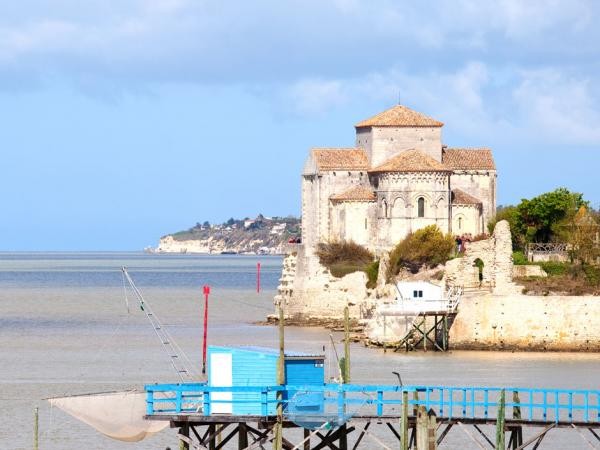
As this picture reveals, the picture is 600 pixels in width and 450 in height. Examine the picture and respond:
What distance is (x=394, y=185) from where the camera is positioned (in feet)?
276

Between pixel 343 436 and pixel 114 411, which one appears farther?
pixel 114 411

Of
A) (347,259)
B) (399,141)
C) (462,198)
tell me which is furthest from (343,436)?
(462,198)

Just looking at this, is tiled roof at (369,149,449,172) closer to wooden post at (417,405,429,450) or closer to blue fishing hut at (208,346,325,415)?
blue fishing hut at (208,346,325,415)

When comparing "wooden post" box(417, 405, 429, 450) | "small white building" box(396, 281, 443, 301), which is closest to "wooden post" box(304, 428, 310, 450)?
"wooden post" box(417, 405, 429, 450)

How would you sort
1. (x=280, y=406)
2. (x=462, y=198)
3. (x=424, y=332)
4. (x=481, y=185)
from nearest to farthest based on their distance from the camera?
(x=280, y=406), (x=424, y=332), (x=462, y=198), (x=481, y=185)

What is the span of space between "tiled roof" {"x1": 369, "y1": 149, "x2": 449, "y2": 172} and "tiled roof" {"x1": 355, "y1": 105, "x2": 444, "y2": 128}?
5.50 ft

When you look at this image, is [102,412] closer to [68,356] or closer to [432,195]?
[68,356]

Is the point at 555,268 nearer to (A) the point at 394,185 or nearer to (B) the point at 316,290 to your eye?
(B) the point at 316,290

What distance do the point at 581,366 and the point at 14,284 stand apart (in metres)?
96.5

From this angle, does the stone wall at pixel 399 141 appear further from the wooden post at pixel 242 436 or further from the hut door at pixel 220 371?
the wooden post at pixel 242 436

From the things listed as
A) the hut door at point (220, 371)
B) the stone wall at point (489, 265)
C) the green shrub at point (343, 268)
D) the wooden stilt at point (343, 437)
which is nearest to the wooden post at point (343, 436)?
the wooden stilt at point (343, 437)

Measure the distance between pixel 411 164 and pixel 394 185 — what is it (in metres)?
1.33

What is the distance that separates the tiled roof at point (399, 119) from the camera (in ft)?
285

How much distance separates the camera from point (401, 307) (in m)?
64.6
